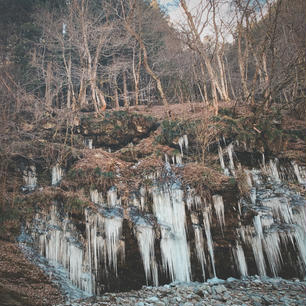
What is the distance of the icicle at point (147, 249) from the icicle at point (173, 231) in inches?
11.9

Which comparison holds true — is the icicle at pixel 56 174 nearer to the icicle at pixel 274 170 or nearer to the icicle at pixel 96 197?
the icicle at pixel 96 197

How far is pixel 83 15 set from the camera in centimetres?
1254

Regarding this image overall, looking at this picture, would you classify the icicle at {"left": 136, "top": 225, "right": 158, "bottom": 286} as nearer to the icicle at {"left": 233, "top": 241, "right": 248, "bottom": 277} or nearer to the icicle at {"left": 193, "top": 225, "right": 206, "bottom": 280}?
the icicle at {"left": 193, "top": 225, "right": 206, "bottom": 280}

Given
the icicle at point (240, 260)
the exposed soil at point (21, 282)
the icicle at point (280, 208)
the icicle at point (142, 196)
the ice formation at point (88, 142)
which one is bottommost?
the icicle at point (240, 260)

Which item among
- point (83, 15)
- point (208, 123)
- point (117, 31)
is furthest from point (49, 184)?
point (117, 31)

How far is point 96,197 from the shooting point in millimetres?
7406

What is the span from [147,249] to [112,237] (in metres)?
1.09

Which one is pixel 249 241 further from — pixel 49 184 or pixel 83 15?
pixel 83 15

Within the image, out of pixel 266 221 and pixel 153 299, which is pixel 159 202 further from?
pixel 266 221

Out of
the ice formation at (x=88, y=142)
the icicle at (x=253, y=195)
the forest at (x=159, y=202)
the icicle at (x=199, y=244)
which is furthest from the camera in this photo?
the ice formation at (x=88, y=142)

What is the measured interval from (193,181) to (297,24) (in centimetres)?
850

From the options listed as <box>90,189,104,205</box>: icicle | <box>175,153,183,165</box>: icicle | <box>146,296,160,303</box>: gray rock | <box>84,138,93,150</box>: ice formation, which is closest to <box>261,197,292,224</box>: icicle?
<box>175,153,183,165</box>: icicle

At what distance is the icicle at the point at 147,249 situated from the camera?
6328mm

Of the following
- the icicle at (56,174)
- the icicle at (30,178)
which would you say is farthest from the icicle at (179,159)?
the icicle at (30,178)
